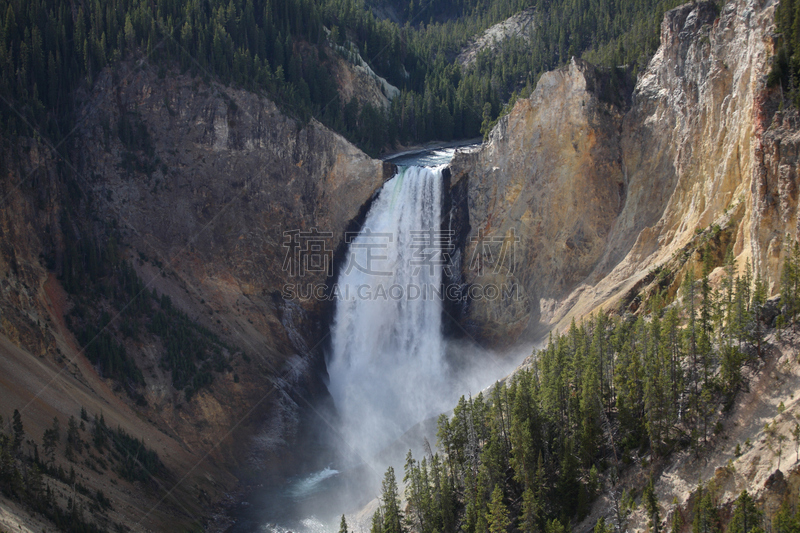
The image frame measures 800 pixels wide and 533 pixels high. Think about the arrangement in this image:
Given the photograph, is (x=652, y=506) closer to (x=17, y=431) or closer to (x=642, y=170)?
(x=642, y=170)

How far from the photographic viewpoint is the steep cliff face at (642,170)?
41938mm

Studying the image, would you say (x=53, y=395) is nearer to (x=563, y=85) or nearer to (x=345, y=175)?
(x=345, y=175)

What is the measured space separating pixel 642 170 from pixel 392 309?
1020 inches

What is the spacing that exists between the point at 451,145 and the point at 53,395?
184 ft

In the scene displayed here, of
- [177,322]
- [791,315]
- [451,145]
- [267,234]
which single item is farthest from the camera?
[451,145]

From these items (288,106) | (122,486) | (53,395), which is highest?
(288,106)

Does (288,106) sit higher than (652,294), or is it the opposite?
(288,106)

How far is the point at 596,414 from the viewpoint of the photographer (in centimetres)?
4116

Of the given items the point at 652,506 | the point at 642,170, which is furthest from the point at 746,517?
the point at 642,170

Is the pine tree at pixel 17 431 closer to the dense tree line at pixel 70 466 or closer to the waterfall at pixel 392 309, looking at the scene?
the dense tree line at pixel 70 466

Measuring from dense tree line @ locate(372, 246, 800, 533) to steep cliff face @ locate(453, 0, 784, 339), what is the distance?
3578 millimetres

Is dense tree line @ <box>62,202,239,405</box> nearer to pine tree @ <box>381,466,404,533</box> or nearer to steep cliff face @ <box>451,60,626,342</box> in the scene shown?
pine tree @ <box>381,466,404,533</box>

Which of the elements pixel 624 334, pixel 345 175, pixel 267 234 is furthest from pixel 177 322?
pixel 624 334

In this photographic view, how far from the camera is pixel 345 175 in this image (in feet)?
234
